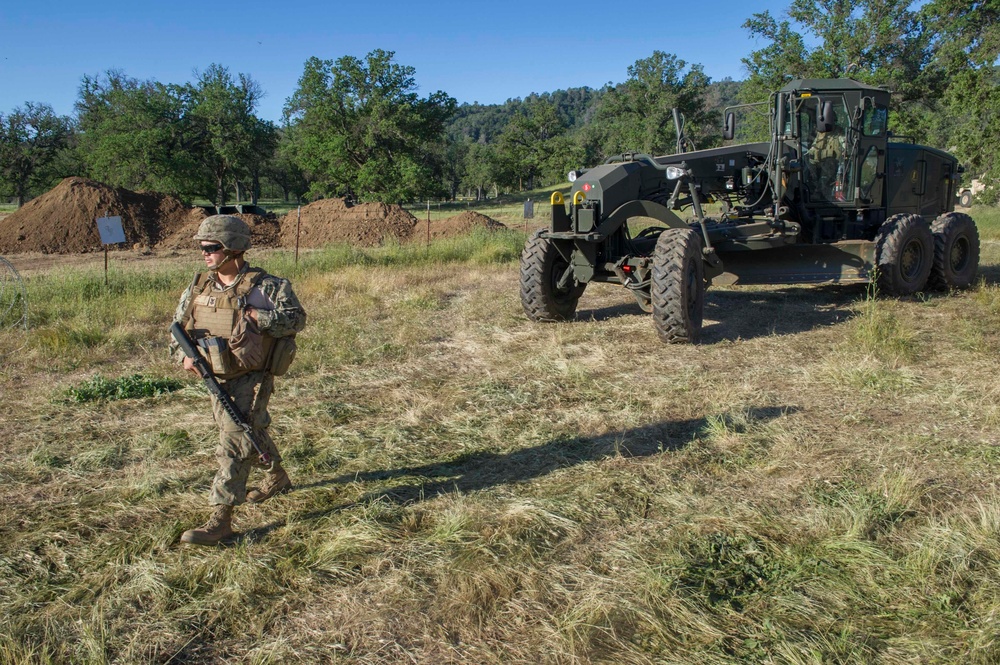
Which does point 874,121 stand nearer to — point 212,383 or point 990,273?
point 990,273

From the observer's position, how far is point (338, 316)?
8.91m

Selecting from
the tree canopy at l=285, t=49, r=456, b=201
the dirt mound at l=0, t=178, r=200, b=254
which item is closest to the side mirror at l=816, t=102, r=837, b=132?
the dirt mound at l=0, t=178, r=200, b=254

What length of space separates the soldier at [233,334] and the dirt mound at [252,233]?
17.3 metres

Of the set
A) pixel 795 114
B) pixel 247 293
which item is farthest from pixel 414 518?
pixel 795 114

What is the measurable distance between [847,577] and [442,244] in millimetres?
13085

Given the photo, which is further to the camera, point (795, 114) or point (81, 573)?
point (795, 114)

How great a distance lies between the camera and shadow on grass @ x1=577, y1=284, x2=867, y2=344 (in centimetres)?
781

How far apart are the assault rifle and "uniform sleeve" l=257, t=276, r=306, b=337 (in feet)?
1.02

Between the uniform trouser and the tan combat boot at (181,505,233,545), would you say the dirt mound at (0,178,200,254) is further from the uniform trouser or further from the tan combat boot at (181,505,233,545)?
the tan combat boot at (181,505,233,545)

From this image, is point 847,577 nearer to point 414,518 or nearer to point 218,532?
point 414,518

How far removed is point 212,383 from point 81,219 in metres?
20.1

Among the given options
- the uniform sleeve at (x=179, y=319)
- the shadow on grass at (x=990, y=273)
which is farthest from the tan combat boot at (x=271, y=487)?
the shadow on grass at (x=990, y=273)

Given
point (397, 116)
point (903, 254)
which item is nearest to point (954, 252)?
point (903, 254)

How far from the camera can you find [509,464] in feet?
14.5
